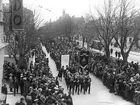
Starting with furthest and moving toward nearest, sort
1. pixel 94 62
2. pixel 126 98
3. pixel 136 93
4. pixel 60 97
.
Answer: pixel 94 62 → pixel 126 98 → pixel 136 93 → pixel 60 97

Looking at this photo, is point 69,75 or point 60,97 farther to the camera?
point 69,75

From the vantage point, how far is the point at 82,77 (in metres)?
20.6

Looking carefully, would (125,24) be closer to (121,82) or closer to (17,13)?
(121,82)

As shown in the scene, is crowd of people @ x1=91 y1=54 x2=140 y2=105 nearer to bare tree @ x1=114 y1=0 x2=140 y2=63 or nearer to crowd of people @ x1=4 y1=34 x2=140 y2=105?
crowd of people @ x1=4 y1=34 x2=140 y2=105

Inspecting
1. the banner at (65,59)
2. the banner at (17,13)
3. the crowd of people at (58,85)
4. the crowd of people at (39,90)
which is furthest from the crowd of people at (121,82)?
the banner at (17,13)

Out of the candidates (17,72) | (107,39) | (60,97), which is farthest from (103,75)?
(107,39)

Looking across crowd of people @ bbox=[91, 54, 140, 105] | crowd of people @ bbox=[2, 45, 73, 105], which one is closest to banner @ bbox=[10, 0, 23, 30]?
crowd of people @ bbox=[2, 45, 73, 105]

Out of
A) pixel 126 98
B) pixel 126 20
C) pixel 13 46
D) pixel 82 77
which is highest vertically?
pixel 126 20

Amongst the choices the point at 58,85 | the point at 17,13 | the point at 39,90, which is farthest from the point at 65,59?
the point at 17,13

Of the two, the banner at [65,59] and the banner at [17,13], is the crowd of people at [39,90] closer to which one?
the banner at [65,59]

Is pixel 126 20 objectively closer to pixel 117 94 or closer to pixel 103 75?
pixel 103 75

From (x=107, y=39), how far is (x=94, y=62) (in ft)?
30.0

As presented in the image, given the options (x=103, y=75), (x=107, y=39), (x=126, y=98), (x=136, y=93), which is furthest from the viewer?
(x=107, y=39)

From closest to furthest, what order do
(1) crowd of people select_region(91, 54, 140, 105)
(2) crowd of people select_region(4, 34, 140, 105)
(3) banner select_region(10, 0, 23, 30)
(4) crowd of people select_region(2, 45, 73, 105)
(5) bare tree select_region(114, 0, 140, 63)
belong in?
(3) banner select_region(10, 0, 23, 30)
(4) crowd of people select_region(2, 45, 73, 105)
(2) crowd of people select_region(4, 34, 140, 105)
(1) crowd of people select_region(91, 54, 140, 105)
(5) bare tree select_region(114, 0, 140, 63)
